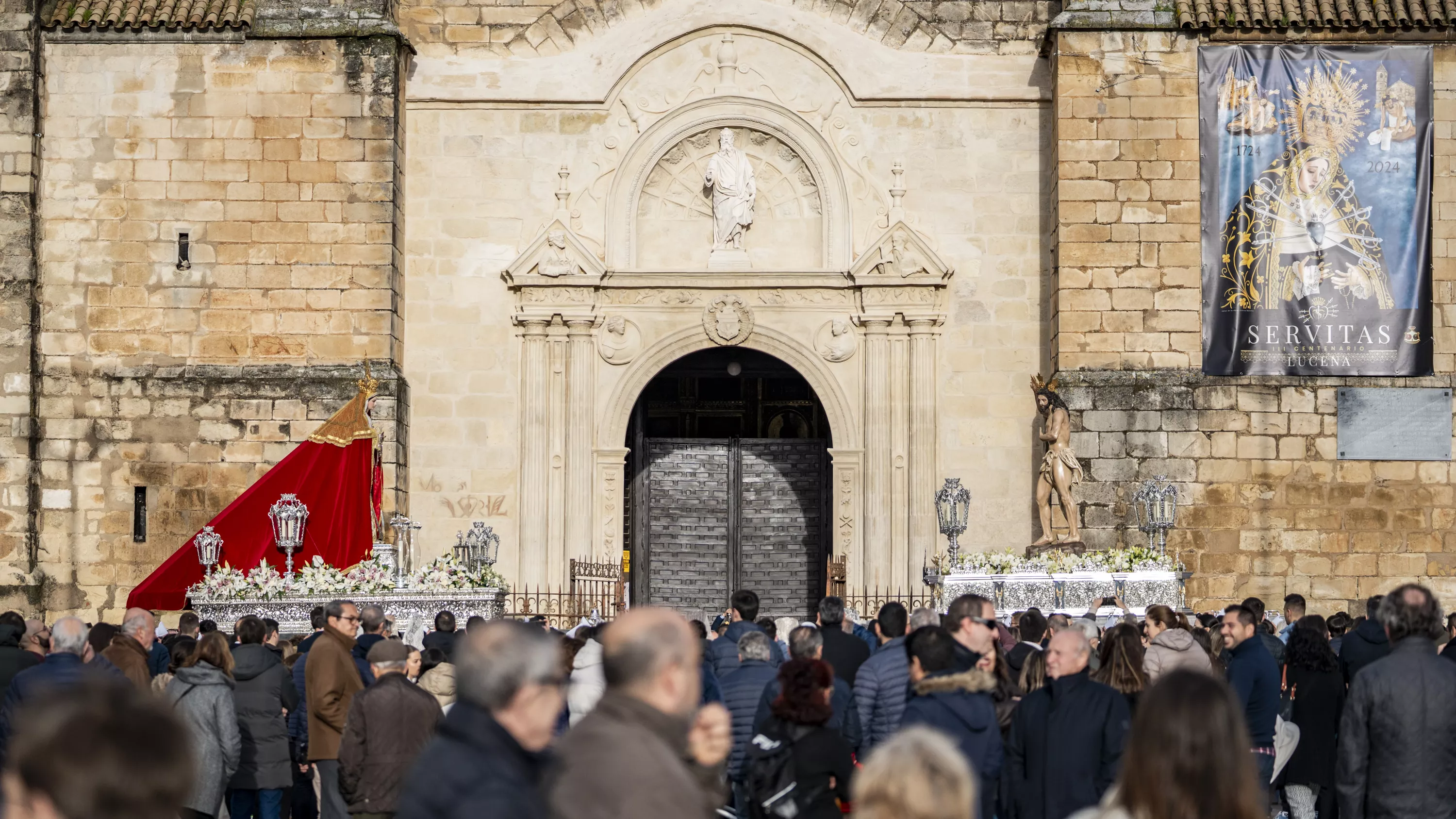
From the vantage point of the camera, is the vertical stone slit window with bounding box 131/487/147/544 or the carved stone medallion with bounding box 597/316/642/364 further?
the carved stone medallion with bounding box 597/316/642/364

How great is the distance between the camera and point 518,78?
1973cm

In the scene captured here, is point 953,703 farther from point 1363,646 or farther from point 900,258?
point 900,258

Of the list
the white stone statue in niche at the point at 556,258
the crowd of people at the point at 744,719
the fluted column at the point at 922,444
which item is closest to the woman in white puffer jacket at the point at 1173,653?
the crowd of people at the point at 744,719

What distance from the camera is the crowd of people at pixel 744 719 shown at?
3391 millimetres

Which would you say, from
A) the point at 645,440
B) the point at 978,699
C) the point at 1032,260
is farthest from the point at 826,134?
the point at 978,699

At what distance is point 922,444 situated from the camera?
19250 millimetres

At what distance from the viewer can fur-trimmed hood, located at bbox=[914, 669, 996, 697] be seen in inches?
252

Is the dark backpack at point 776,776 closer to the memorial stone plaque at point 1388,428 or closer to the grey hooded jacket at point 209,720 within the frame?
the grey hooded jacket at point 209,720

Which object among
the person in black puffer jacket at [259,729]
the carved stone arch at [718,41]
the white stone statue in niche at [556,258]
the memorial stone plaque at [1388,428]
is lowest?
the person in black puffer jacket at [259,729]

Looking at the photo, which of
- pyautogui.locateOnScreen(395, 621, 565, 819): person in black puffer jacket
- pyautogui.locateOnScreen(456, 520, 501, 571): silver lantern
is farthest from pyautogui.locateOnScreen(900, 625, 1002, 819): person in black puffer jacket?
pyautogui.locateOnScreen(456, 520, 501, 571): silver lantern

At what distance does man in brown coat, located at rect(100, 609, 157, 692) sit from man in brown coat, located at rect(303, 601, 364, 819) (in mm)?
868

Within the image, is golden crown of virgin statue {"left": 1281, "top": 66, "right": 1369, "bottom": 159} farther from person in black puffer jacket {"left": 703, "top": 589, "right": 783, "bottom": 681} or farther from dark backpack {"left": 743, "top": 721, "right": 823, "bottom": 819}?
dark backpack {"left": 743, "top": 721, "right": 823, "bottom": 819}

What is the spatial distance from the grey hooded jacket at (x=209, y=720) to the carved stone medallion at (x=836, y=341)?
39.8 ft

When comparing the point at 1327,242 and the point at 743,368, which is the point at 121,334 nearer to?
the point at 743,368
